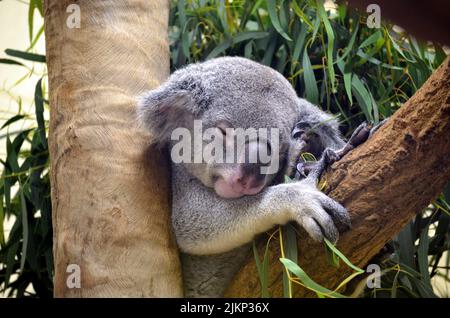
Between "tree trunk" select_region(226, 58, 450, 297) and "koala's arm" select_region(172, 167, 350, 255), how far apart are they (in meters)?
0.06

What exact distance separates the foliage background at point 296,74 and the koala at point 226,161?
349 millimetres

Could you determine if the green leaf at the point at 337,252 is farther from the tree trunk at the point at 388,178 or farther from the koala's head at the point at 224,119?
the koala's head at the point at 224,119

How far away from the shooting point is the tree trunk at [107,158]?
1.56 m

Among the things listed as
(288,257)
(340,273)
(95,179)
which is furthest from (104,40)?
(340,273)

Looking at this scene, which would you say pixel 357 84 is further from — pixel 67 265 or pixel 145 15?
pixel 67 265

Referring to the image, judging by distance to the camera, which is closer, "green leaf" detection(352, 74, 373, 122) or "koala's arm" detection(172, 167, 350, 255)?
"koala's arm" detection(172, 167, 350, 255)

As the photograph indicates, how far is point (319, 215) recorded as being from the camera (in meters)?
1.40

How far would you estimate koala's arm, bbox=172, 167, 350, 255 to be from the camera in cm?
141

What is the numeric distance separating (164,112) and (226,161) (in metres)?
0.36

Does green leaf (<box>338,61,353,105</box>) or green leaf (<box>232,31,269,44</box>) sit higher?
green leaf (<box>232,31,269,44</box>)

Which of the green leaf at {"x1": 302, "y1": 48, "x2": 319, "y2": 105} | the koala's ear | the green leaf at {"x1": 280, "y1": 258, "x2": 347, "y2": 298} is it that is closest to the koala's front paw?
the green leaf at {"x1": 280, "y1": 258, "x2": 347, "y2": 298}

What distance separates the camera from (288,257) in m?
1.42

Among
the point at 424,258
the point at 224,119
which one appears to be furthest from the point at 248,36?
the point at 424,258

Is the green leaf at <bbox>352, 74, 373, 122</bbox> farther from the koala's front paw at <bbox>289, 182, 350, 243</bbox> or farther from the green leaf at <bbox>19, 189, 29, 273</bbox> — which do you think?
the green leaf at <bbox>19, 189, 29, 273</bbox>
